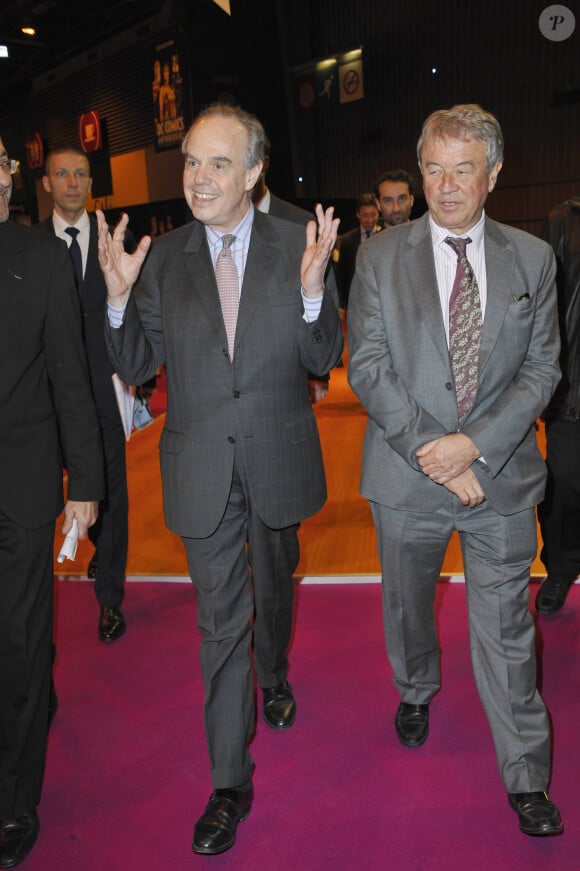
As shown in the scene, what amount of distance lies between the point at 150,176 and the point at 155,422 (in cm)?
860

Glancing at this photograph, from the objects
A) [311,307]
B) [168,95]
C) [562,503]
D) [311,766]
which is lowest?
[311,766]

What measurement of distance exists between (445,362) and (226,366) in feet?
1.91

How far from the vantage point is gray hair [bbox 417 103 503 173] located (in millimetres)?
2133

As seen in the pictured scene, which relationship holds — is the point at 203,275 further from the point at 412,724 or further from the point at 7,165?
the point at 412,724

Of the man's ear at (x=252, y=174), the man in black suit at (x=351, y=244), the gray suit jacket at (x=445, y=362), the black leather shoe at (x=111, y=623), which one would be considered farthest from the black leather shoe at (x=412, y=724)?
the man in black suit at (x=351, y=244)

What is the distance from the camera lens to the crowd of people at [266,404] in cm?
213

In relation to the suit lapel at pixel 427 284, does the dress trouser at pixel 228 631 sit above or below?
below

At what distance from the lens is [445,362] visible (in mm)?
2213

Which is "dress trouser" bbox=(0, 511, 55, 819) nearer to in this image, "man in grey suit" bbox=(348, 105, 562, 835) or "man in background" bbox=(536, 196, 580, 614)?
"man in grey suit" bbox=(348, 105, 562, 835)

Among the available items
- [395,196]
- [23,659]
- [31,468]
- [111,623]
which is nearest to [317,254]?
[31,468]

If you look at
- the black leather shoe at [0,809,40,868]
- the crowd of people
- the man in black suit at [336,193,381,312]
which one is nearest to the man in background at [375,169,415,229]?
the man in black suit at [336,193,381,312]

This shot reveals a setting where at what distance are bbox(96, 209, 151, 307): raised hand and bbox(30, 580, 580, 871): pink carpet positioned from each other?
1416mm

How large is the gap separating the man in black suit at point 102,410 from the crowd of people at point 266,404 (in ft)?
3.32

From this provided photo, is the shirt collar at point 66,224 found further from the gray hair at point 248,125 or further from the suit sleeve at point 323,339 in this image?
the suit sleeve at point 323,339
